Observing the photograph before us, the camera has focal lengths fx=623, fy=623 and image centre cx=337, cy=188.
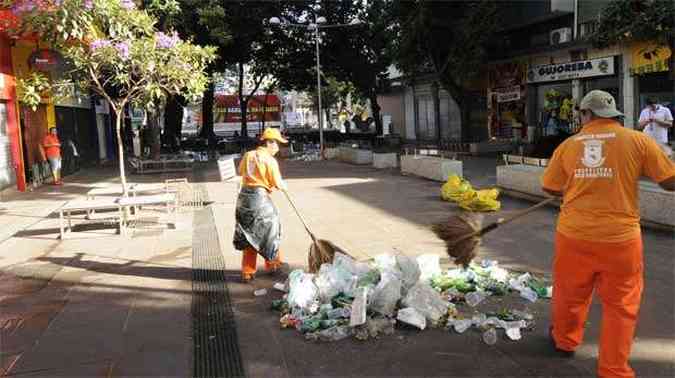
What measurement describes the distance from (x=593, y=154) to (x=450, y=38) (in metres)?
21.0

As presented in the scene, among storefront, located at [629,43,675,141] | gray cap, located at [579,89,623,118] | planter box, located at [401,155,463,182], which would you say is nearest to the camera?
gray cap, located at [579,89,623,118]

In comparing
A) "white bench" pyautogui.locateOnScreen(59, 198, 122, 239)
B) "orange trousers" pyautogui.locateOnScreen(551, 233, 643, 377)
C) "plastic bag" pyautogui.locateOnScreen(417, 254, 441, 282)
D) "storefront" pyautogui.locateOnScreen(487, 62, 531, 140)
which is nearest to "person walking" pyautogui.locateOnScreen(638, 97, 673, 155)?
"plastic bag" pyautogui.locateOnScreen(417, 254, 441, 282)

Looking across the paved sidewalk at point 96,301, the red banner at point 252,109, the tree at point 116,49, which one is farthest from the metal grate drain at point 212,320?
the red banner at point 252,109

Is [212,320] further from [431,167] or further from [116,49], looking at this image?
[431,167]

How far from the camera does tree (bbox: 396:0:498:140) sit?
22.0 m

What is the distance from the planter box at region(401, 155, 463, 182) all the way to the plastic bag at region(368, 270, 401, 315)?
29.9 ft

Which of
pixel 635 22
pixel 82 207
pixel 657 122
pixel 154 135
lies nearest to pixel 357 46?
pixel 154 135

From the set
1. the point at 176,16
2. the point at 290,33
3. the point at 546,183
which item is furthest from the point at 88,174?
the point at 546,183

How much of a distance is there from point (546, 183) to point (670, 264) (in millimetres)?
3184

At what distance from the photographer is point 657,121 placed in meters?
11.4

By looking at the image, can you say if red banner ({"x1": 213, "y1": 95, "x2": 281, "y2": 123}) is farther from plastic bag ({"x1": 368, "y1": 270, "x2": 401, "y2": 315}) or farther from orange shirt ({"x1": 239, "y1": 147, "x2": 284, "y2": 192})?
plastic bag ({"x1": 368, "y1": 270, "x2": 401, "y2": 315})

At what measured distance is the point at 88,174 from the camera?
19969 mm

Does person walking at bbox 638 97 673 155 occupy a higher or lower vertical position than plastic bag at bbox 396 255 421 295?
higher

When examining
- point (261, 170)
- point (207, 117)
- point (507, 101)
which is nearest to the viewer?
point (261, 170)
